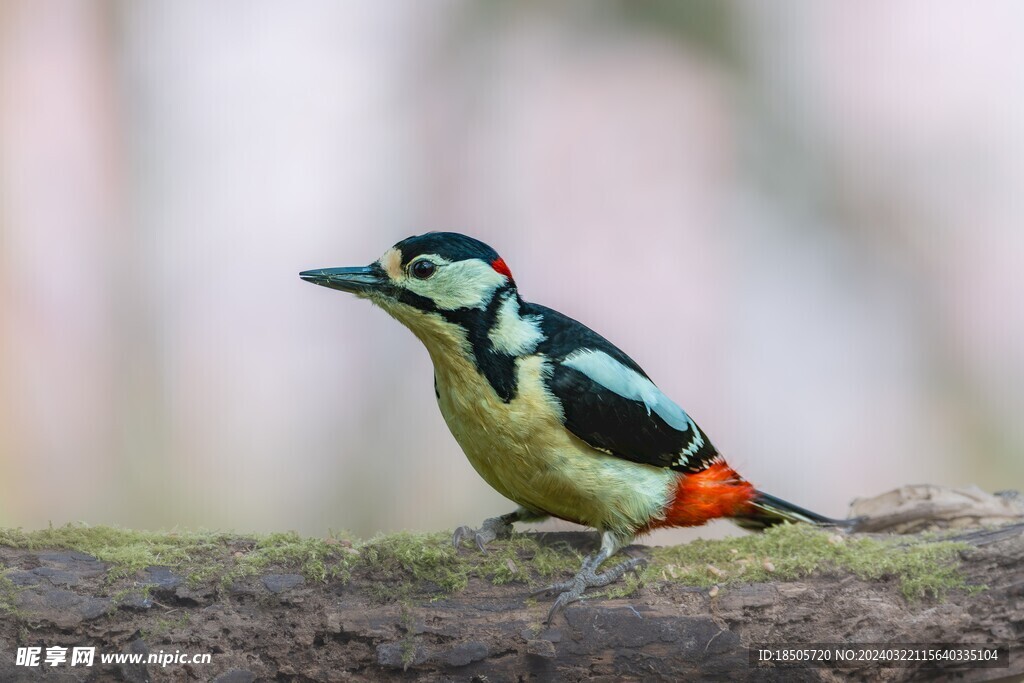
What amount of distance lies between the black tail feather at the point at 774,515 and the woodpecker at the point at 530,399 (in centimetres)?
49

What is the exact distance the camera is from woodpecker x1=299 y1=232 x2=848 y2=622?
3383mm

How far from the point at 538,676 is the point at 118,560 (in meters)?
1.43

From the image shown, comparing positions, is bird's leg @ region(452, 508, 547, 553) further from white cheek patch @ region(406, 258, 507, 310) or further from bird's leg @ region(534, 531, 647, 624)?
white cheek patch @ region(406, 258, 507, 310)

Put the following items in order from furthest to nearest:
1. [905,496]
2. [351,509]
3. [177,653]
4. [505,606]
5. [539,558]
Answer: [351,509]
[905,496]
[539,558]
[505,606]
[177,653]

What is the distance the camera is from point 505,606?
129 inches

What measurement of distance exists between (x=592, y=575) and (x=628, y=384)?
2.35 ft

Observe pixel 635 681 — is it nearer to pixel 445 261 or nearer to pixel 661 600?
pixel 661 600

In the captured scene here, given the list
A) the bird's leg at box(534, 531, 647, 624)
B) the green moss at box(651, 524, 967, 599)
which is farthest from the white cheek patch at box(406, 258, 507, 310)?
the green moss at box(651, 524, 967, 599)

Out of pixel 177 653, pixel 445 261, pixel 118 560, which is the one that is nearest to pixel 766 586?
pixel 445 261

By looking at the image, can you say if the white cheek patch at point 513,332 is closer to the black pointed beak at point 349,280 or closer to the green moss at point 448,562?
the black pointed beak at point 349,280

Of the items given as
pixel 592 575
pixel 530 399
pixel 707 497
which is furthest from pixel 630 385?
pixel 592 575

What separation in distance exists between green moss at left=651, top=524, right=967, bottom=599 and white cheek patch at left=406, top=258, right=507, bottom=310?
118 centimetres

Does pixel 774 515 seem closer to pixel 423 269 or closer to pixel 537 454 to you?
pixel 537 454

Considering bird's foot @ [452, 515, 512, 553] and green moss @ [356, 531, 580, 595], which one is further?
bird's foot @ [452, 515, 512, 553]
